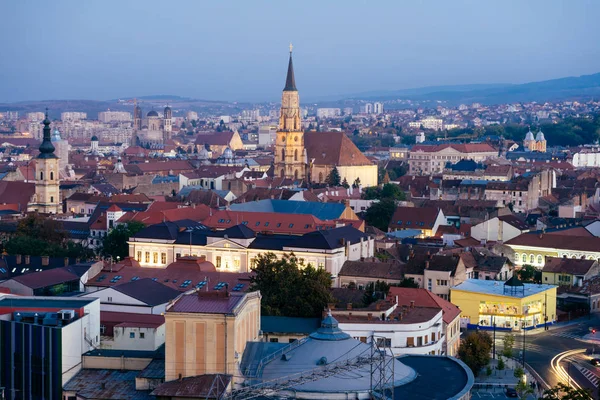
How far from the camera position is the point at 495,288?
146 ft

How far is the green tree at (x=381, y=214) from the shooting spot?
67500 mm

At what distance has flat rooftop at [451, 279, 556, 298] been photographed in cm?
4356

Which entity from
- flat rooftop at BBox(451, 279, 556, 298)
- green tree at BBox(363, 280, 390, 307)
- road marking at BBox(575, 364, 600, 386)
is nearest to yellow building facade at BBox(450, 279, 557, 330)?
flat rooftop at BBox(451, 279, 556, 298)

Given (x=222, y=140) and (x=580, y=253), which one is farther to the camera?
(x=222, y=140)

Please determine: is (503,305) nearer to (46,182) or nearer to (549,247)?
(549,247)

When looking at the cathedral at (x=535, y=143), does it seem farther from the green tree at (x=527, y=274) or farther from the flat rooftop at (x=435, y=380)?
the flat rooftop at (x=435, y=380)

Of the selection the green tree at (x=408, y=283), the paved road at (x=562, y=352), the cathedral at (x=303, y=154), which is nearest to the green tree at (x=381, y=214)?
the green tree at (x=408, y=283)

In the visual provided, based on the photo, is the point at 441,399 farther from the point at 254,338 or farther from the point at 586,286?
the point at 586,286

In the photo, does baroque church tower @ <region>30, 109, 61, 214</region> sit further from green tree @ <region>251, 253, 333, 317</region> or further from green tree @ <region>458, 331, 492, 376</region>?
green tree @ <region>458, 331, 492, 376</region>

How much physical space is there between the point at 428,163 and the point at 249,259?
79.3 m

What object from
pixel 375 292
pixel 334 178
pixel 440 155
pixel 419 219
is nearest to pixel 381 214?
pixel 419 219

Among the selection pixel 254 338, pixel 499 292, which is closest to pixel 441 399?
pixel 254 338

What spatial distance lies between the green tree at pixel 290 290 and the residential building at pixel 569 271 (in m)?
16.8

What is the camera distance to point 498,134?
174 meters
